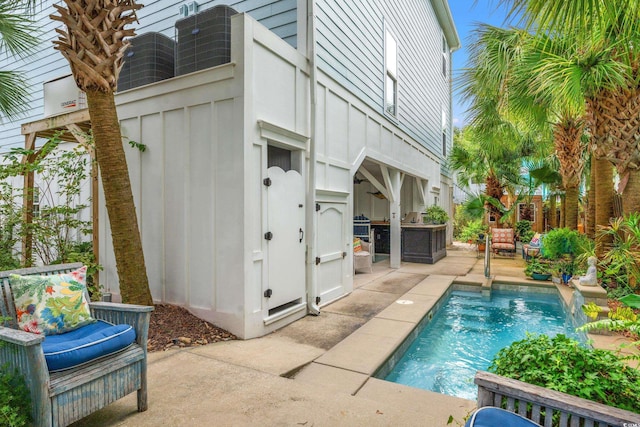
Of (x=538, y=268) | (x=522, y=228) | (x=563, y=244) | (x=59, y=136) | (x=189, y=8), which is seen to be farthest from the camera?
(x=522, y=228)

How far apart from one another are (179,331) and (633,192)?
245 inches

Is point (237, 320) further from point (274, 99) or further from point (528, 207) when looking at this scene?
point (528, 207)

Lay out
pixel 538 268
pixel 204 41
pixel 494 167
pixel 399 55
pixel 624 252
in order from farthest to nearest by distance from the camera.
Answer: pixel 494 167, pixel 399 55, pixel 538 268, pixel 624 252, pixel 204 41

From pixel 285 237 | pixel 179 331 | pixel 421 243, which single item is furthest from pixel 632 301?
pixel 421 243

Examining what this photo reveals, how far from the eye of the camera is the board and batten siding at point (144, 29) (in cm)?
503

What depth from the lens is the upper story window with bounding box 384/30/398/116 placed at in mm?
7945

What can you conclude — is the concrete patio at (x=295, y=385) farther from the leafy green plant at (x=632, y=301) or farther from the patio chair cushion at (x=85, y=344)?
the leafy green plant at (x=632, y=301)

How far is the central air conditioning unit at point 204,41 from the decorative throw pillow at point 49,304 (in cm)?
295

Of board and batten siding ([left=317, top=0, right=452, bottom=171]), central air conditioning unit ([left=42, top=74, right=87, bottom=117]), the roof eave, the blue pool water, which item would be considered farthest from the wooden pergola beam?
the roof eave

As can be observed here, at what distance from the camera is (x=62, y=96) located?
6.14 meters

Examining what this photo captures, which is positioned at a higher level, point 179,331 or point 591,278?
point 591,278

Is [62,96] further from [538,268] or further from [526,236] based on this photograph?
[526,236]

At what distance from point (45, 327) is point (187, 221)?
82.8 inches

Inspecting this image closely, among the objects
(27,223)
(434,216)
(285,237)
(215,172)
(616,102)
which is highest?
(616,102)
